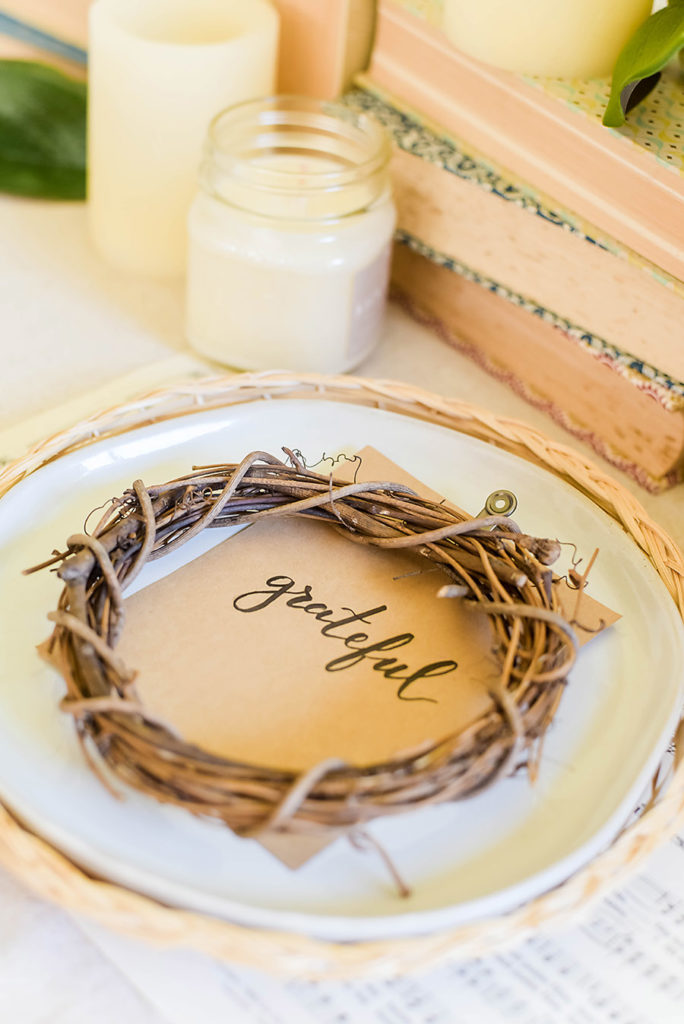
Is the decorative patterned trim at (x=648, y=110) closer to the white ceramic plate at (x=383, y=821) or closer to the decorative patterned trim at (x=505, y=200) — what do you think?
the decorative patterned trim at (x=505, y=200)

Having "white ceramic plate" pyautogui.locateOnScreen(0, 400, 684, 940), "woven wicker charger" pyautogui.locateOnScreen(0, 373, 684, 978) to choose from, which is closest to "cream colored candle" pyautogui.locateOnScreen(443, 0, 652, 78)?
"white ceramic plate" pyautogui.locateOnScreen(0, 400, 684, 940)

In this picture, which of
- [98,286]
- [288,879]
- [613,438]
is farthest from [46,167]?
[288,879]

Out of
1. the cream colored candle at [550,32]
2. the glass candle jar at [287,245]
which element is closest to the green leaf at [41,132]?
the glass candle jar at [287,245]

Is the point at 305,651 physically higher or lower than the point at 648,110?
lower

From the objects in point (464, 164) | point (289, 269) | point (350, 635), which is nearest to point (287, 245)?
point (289, 269)

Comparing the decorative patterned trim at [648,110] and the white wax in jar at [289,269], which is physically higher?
the decorative patterned trim at [648,110]

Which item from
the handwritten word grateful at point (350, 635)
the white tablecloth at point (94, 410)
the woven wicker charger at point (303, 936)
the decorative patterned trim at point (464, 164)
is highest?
the decorative patterned trim at point (464, 164)

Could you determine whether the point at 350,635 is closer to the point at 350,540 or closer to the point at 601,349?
the point at 350,540

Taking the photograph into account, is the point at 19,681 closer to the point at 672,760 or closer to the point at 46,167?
the point at 672,760
